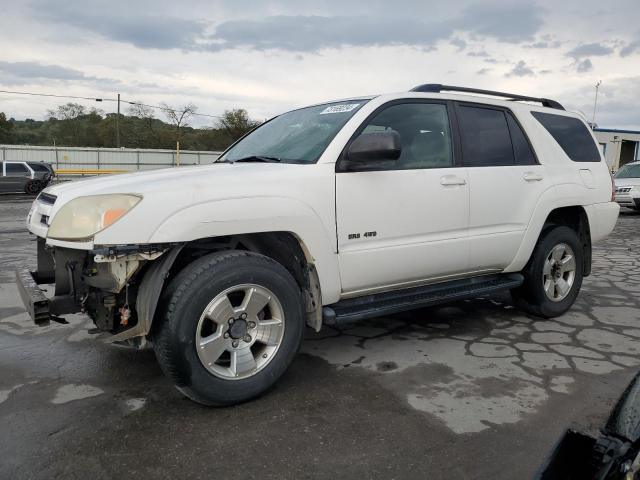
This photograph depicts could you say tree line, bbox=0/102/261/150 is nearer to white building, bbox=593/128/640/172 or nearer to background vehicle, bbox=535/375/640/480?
white building, bbox=593/128/640/172

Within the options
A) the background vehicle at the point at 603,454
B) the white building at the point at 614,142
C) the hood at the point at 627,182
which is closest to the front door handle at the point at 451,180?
the background vehicle at the point at 603,454

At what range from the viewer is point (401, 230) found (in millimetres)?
3613

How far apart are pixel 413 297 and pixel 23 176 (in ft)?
73.6

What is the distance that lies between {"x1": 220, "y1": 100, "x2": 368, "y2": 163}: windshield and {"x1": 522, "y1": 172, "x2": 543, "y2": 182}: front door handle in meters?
1.56

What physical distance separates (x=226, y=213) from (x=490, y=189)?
2.18 m

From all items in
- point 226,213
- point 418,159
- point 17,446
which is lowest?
point 17,446

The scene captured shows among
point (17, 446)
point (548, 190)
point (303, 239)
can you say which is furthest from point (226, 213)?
point (548, 190)

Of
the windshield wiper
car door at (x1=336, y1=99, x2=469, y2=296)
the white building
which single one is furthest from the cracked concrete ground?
the white building

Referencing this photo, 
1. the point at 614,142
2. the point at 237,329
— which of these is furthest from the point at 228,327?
the point at 614,142

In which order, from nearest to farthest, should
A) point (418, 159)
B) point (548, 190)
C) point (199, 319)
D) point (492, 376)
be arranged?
point (199, 319) < point (492, 376) < point (418, 159) < point (548, 190)

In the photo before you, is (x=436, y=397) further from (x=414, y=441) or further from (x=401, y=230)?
(x=401, y=230)

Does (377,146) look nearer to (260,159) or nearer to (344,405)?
(260,159)

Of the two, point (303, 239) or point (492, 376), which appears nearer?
point (303, 239)

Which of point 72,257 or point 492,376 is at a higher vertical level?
point 72,257
